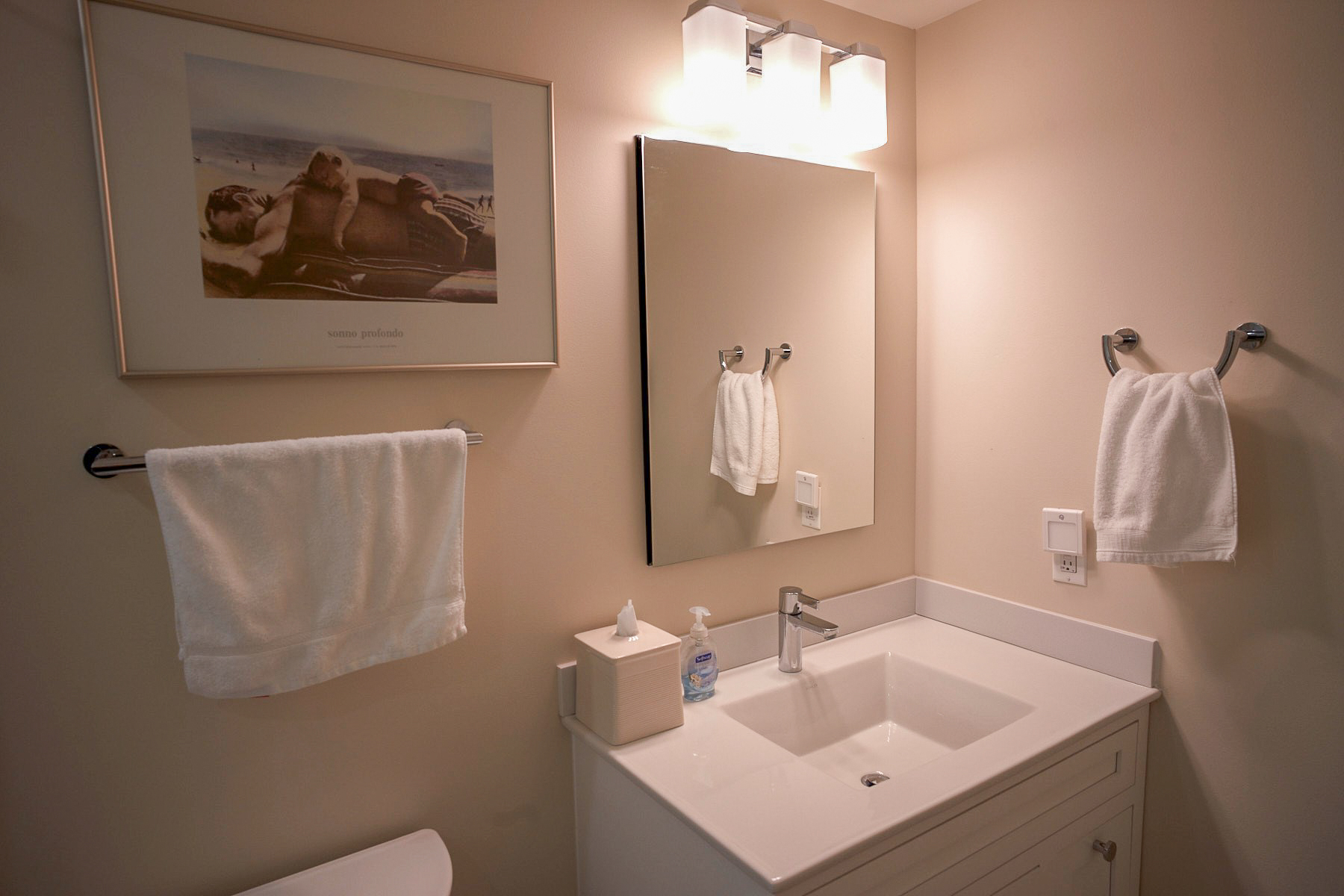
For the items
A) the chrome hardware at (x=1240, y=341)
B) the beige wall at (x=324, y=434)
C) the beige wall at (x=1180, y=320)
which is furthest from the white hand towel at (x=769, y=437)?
the chrome hardware at (x=1240, y=341)

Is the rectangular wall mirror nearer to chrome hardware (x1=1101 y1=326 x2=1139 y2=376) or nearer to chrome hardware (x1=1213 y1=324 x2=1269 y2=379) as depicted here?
chrome hardware (x1=1101 y1=326 x2=1139 y2=376)

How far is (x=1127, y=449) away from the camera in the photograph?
139 cm

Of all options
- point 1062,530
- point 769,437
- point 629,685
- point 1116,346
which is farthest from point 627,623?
point 1116,346

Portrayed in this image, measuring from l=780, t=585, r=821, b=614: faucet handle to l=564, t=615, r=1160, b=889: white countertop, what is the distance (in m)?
0.14

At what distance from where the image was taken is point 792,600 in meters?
1.58

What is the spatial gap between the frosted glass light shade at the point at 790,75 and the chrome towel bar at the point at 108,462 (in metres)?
1.23

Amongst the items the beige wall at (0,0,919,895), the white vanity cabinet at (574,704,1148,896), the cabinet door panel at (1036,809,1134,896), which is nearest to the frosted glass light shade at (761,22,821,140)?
the beige wall at (0,0,919,895)

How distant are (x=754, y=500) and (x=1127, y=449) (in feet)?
2.27

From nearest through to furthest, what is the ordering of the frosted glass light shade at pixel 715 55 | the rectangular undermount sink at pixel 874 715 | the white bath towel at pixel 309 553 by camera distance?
the white bath towel at pixel 309 553, the frosted glass light shade at pixel 715 55, the rectangular undermount sink at pixel 874 715

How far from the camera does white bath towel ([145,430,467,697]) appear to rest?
979 mm

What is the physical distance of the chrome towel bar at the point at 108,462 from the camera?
3.23 ft

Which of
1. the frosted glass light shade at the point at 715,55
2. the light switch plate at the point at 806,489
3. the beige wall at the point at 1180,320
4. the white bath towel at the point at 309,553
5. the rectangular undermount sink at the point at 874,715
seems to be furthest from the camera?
the light switch plate at the point at 806,489

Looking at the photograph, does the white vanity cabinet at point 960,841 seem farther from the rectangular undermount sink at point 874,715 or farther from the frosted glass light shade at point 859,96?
the frosted glass light shade at point 859,96

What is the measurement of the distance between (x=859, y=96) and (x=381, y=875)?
1.65 m
